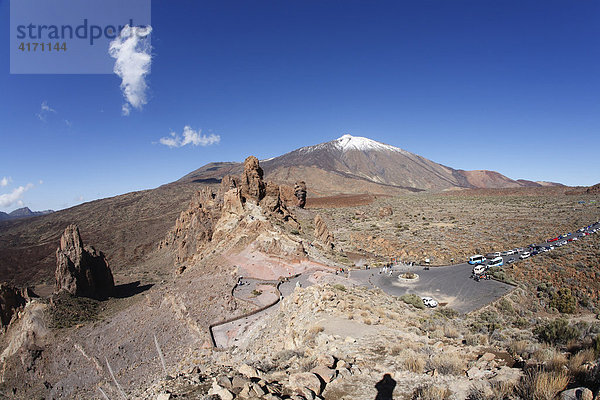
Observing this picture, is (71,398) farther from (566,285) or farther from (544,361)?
(566,285)

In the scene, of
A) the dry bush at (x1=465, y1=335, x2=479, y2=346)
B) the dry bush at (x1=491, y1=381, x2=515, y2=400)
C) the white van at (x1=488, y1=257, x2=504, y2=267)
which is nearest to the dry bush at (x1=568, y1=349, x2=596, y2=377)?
the dry bush at (x1=491, y1=381, x2=515, y2=400)

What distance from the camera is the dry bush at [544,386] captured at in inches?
154

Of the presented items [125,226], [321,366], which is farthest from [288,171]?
[321,366]

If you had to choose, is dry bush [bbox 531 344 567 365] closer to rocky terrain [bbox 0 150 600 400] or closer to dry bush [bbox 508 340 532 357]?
rocky terrain [bbox 0 150 600 400]

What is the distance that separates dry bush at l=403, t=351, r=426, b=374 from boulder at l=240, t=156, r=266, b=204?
28040 millimetres

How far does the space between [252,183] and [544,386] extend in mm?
31973

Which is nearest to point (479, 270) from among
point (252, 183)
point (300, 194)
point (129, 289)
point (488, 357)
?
point (488, 357)

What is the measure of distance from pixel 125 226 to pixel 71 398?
74.7 m

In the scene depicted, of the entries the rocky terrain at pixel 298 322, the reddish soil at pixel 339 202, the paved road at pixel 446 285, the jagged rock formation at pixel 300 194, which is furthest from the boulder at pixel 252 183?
the reddish soil at pixel 339 202

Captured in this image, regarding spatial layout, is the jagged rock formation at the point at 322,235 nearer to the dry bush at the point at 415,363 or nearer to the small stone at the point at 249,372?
the dry bush at the point at 415,363

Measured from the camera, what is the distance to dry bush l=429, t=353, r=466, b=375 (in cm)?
586

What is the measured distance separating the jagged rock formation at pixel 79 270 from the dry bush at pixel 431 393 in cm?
3172

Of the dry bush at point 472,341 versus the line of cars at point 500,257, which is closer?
the dry bush at point 472,341

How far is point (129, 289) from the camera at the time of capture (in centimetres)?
3466
